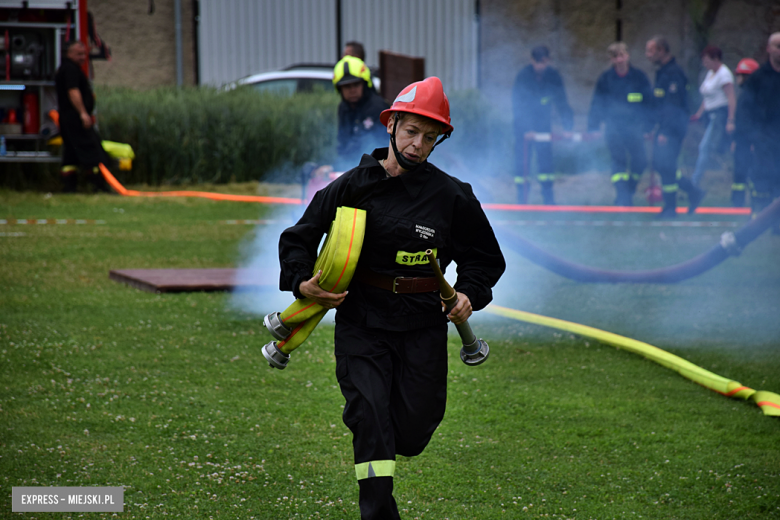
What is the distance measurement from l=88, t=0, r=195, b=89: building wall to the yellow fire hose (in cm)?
1477

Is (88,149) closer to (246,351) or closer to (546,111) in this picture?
(546,111)

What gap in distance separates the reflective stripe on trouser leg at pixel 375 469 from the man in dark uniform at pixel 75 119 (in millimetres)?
10797

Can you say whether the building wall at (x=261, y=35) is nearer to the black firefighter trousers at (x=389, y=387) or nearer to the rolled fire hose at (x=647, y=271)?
the rolled fire hose at (x=647, y=271)

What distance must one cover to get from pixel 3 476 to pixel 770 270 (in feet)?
23.2

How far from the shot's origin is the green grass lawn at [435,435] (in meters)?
3.34

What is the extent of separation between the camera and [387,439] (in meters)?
2.77

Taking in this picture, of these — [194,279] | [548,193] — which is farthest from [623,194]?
[194,279]

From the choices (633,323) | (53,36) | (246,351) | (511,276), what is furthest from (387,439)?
(53,36)

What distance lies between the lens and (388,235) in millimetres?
2869

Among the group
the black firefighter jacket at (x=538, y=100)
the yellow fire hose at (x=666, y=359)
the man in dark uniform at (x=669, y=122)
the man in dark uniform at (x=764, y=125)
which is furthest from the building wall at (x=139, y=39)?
the yellow fire hose at (x=666, y=359)

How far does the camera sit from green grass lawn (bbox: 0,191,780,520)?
11.0ft

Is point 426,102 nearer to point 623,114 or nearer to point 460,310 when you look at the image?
point 460,310

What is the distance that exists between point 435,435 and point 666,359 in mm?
1782

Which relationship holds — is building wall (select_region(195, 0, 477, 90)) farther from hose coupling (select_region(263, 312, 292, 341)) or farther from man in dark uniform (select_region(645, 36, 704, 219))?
hose coupling (select_region(263, 312, 292, 341))
